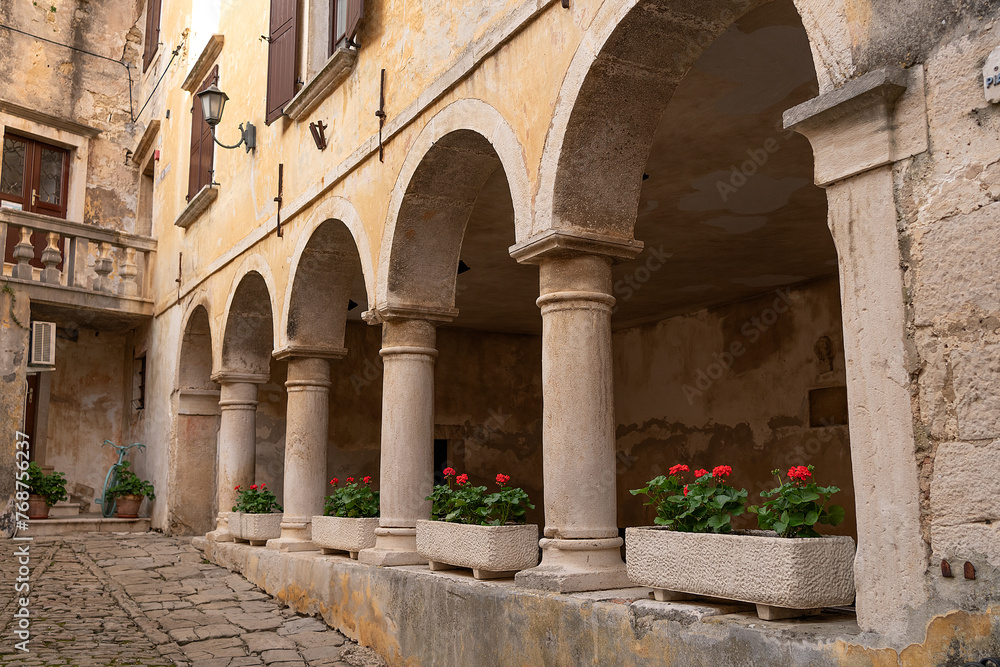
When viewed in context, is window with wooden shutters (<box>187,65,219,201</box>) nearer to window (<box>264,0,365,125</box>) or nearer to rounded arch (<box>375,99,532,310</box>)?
window (<box>264,0,365,125</box>)

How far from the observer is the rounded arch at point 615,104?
3.98 metres

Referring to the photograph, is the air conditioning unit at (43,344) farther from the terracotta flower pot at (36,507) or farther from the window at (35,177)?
the window at (35,177)

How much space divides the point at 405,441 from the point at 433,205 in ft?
5.25

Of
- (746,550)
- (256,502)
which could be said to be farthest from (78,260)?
(746,550)

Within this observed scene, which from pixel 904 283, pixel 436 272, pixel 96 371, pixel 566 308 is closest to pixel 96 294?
pixel 96 371

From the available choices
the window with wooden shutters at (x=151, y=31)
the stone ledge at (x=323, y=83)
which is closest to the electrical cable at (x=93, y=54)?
the window with wooden shutters at (x=151, y=31)

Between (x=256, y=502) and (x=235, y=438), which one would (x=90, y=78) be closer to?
(x=235, y=438)

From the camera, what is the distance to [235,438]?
31.3 ft

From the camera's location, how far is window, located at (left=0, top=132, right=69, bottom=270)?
1380 cm

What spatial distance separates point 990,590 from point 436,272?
4.33m

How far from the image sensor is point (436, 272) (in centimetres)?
618

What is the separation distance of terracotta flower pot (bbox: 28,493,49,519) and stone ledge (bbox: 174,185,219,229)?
4059 mm

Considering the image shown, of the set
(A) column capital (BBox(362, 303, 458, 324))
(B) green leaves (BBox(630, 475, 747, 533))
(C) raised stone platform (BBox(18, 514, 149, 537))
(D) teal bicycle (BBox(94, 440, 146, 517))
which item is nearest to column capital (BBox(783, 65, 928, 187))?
(B) green leaves (BBox(630, 475, 747, 533))

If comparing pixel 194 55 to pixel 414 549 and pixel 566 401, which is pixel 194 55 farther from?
pixel 566 401
